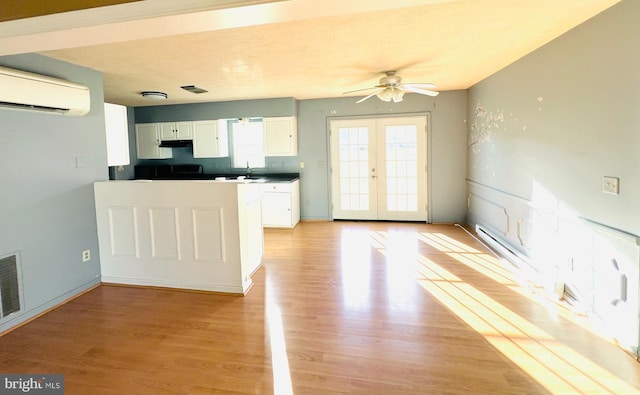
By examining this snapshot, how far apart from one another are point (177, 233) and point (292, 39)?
2.16 metres

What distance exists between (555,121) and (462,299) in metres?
1.85

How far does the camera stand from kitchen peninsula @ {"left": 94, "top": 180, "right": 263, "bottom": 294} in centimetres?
321

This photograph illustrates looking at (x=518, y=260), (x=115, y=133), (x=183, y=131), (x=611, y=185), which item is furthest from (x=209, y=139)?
(x=611, y=185)

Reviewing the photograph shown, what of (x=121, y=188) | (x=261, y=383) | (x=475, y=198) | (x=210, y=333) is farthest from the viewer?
(x=475, y=198)

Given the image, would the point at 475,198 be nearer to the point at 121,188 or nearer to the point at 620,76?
the point at 620,76

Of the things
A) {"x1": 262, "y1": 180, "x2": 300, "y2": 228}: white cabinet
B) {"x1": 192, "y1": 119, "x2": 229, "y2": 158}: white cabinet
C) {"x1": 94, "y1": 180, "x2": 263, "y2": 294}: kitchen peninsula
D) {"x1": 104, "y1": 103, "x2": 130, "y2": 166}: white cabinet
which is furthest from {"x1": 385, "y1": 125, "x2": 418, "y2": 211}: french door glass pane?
{"x1": 104, "y1": 103, "x2": 130, "y2": 166}: white cabinet

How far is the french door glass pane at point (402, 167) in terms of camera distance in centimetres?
604

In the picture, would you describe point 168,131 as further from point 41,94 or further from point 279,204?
point 41,94

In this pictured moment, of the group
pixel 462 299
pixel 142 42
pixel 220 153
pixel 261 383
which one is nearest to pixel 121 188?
pixel 142 42

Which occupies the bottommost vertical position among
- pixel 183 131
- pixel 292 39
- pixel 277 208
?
pixel 277 208

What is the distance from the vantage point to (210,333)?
2.52m

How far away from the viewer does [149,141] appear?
642 centimetres

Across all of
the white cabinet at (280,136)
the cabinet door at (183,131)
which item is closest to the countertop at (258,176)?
the white cabinet at (280,136)

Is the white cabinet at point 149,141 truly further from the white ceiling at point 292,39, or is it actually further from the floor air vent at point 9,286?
the floor air vent at point 9,286
